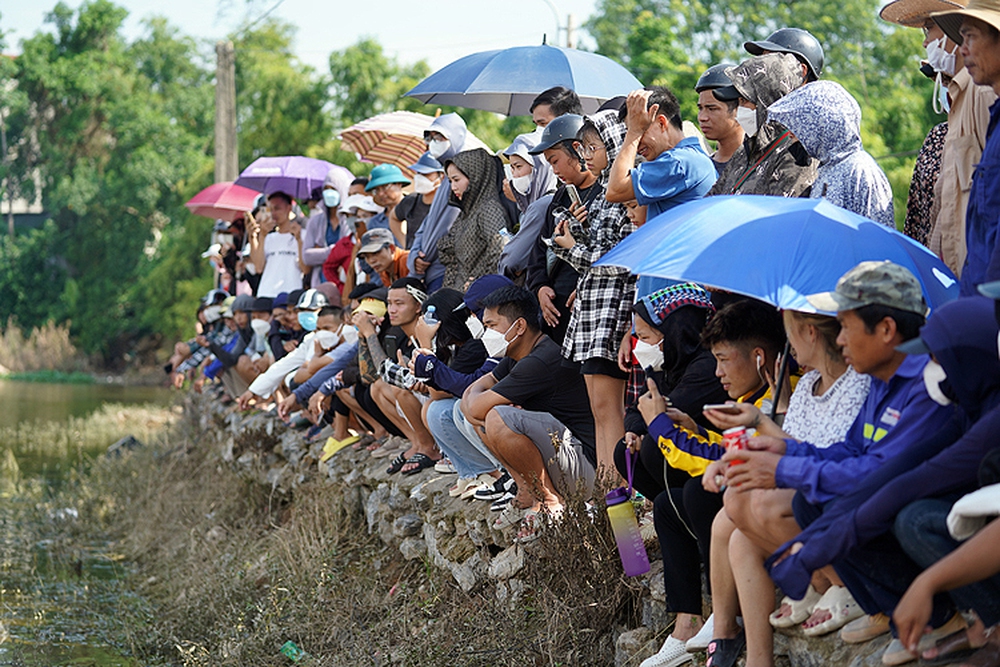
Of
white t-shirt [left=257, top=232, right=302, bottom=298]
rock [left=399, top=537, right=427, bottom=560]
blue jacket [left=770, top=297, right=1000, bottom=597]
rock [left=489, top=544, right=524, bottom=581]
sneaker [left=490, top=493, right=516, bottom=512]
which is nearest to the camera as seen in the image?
blue jacket [left=770, top=297, right=1000, bottom=597]

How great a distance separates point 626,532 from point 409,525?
315 centimetres

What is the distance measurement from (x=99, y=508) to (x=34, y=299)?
32831 millimetres

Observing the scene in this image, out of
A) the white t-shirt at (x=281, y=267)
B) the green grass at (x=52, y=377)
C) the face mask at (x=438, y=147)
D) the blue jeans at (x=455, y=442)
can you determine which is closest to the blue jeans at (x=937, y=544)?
the blue jeans at (x=455, y=442)

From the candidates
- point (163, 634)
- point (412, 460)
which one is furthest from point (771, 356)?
point (163, 634)

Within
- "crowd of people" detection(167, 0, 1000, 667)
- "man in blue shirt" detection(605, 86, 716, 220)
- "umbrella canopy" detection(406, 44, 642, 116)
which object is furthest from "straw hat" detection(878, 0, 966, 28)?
"umbrella canopy" detection(406, 44, 642, 116)

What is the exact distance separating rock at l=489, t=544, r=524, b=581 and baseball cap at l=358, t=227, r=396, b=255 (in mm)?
3385

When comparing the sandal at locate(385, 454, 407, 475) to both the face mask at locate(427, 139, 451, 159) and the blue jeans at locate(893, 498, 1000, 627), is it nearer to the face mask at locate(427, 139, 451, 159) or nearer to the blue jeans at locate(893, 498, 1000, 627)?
the face mask at locate(427, 139, 451, 159)

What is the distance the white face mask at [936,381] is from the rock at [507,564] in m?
3.03

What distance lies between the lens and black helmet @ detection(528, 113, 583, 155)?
6.25 metres

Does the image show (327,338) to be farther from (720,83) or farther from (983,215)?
(983,215)

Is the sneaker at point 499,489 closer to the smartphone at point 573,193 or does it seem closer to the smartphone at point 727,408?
the smartphone at point 573,193

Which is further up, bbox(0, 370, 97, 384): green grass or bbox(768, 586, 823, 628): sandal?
bbox(768, 586, 823, 628): sandal

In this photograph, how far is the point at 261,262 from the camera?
45.9ft

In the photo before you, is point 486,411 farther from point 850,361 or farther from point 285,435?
point 285,435
